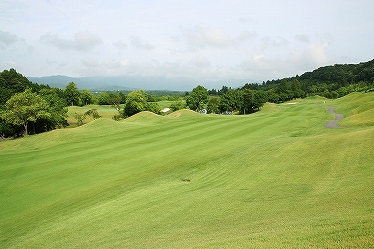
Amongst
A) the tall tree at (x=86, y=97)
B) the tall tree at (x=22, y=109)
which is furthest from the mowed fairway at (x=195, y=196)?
the tall tree at (x=86, y=97)

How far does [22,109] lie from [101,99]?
328ft

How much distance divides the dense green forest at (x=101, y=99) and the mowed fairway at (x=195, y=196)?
2398 cm

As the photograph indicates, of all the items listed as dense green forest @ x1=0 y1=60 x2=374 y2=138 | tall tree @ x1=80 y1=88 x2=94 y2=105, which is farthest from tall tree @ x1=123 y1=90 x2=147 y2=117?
tall tree @ x1=80 y1=88 x2=94 y2=105

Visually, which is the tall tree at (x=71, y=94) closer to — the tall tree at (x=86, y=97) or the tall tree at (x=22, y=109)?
the tall tree at (x=86, y=97)

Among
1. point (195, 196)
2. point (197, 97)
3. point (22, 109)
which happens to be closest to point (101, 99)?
point (197, 97)

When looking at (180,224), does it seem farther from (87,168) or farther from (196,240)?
(87,168)

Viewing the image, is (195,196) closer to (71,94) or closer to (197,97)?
(197,97)

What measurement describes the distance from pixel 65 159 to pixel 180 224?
18.2m

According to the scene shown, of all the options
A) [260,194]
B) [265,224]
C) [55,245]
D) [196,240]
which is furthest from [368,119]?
[55,245]

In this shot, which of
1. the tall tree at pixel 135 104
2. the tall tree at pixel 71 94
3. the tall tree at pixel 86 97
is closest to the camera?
the tall tree at pixel 135 104

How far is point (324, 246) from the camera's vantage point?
658 cm

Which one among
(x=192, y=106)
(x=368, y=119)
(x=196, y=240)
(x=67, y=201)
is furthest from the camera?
(x=192, y=106)

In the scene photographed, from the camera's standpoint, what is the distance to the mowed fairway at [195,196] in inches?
338

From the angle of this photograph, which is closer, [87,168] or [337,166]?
[337,166]
